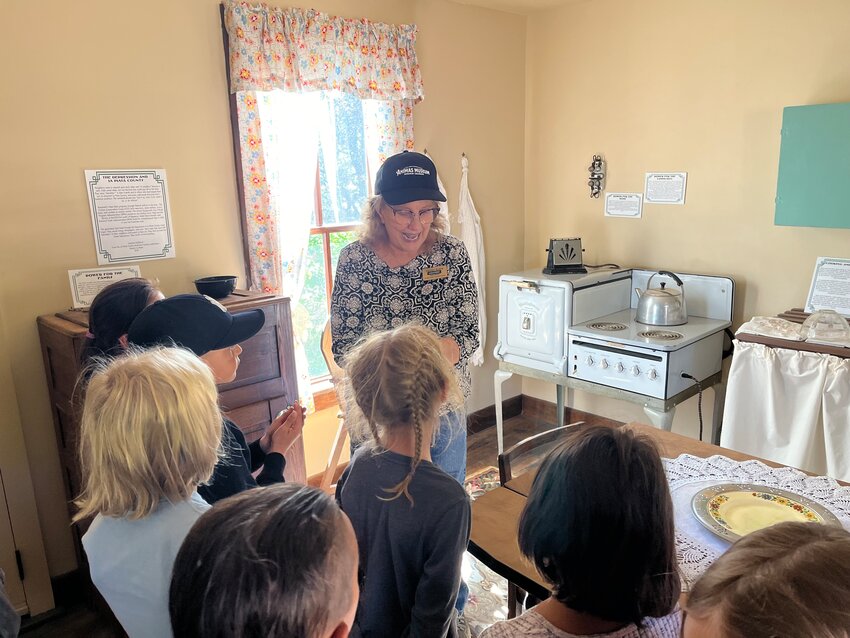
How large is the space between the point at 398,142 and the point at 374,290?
1.32 meters

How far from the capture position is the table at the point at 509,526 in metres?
1.18

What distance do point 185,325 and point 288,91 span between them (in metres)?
1.46

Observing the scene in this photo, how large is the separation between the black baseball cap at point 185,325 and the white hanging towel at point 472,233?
1994mm

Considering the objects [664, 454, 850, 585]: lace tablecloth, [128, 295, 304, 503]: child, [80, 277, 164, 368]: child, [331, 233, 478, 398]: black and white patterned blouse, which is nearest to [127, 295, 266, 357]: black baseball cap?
[128, 295, 304, 503]: child

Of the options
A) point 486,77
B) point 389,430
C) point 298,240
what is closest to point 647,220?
point 486,77

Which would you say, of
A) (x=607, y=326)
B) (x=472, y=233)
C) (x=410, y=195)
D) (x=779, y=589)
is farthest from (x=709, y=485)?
(x=472, y=233)

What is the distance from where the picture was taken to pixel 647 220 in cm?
317

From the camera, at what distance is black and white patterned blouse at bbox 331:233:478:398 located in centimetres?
186

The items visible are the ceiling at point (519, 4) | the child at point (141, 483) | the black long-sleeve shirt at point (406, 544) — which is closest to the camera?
the child at point (141, 483)

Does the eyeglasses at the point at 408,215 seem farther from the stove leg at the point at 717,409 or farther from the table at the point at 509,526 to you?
the stove leg at the point at 717,409

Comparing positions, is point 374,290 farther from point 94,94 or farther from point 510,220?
point 510,220

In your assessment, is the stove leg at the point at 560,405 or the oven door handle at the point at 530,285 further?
the stove leg at the point at 560,405

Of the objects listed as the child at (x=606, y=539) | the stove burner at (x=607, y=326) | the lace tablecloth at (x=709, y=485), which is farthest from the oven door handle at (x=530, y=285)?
the child at (x=606, y=539)

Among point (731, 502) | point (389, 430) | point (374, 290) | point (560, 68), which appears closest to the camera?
point (389, 430)
